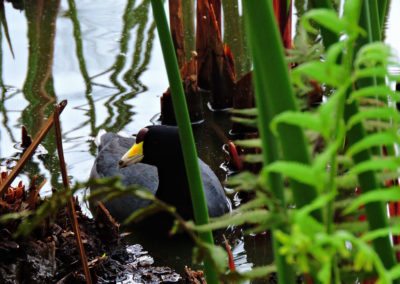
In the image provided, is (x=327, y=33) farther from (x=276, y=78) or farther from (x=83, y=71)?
(x=83, y=71)

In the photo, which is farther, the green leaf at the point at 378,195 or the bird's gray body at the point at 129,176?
the bird's gray body at the point at 129,176

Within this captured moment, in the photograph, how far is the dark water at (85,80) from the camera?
493cm

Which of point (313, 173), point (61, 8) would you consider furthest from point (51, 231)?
point (61, 8)

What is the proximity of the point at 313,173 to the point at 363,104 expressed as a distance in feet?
1.86

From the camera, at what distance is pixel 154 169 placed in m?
4.87

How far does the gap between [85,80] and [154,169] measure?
1338 mm

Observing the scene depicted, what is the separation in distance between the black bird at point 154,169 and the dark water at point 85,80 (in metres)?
0.20

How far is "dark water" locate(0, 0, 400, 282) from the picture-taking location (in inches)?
194

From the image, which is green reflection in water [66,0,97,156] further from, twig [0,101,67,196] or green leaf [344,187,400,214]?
green leaf [344,187,400,214]

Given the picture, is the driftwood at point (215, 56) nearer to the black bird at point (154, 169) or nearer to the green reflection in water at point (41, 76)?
the black bird at point (154, 169)

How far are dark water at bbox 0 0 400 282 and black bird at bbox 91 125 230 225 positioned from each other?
0.20 meters

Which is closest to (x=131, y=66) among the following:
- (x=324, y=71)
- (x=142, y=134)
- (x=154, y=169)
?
(x=154, y=169)

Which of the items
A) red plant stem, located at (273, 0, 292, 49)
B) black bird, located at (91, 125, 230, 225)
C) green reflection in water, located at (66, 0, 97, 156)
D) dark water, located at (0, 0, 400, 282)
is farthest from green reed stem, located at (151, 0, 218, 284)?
green reflection in water, located at (66, 0, 97, 156)

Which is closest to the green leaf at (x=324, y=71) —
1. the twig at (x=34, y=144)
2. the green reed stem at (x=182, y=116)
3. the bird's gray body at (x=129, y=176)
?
the green reed stem at (x=182, y=116)
